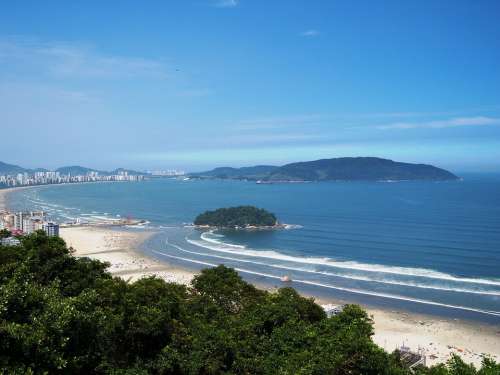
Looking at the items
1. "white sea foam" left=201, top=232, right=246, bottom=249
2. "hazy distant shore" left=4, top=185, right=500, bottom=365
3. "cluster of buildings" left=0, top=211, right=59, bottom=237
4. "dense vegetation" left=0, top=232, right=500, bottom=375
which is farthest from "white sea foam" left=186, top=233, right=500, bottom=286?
"dense vegetation" left=0, top=232, right=500, bottom=375

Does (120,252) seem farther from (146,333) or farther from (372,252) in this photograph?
(146,333)

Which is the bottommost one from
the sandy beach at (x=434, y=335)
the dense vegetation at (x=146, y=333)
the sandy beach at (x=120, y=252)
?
the sandy beach at (x=434, y=335)

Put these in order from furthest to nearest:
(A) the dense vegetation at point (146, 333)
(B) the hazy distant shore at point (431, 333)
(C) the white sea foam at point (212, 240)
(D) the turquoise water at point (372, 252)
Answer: (C) the white sea foam at point (212, 240) < (D) the turquoise water at point (372, 252) < (B) the hazy distant shore at point (431, 333) < (A) the dense vegetation at point (146, 333)

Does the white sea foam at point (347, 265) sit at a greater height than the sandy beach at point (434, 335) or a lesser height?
greater

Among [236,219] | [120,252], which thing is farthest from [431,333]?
[236,219]

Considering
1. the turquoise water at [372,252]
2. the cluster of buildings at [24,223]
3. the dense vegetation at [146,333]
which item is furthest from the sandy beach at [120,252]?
the dense vegetation at [146,333]

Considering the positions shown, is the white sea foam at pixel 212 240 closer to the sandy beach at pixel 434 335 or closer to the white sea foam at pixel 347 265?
the white sea foam at pixel 347 265
